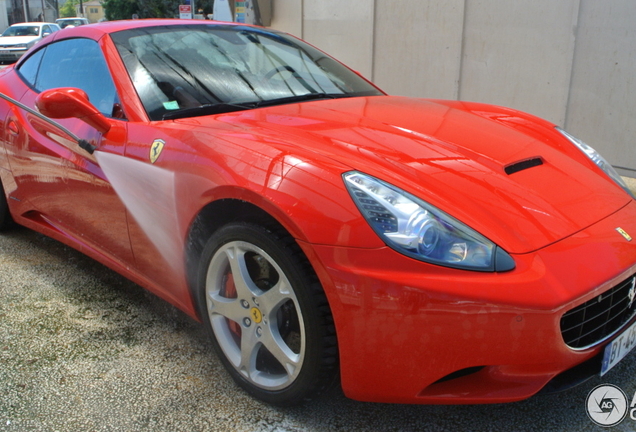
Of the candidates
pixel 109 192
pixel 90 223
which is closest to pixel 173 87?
pixel 109 192

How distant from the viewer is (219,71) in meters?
2.55

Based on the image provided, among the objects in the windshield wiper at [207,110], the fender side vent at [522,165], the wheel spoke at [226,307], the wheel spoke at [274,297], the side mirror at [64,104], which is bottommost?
the wheel spoke at [226,307]

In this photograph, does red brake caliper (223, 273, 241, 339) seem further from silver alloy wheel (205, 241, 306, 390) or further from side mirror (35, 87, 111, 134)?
side mirror (35, 87, 111, 134)

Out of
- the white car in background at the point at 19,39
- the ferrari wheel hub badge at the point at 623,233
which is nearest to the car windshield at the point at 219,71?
the ferrari wheel hub badge at the point at 623,233

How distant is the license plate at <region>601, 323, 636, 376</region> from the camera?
1.67 m

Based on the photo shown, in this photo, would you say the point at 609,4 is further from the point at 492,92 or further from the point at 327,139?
the point at 327,139

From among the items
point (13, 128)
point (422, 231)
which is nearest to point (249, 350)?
point (422, 231)

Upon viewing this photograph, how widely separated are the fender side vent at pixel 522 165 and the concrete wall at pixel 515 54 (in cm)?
388

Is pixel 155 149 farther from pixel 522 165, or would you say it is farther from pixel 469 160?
pixel 522 165

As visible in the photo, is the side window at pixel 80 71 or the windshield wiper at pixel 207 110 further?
the side window at pixel 80 71

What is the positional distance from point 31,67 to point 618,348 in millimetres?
3132

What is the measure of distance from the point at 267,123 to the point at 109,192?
75cm

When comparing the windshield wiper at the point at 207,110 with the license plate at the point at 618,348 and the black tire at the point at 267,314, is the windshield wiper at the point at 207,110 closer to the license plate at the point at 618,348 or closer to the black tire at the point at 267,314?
the black tire at the point at 267,314

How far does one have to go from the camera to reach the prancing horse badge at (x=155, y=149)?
214 cm
